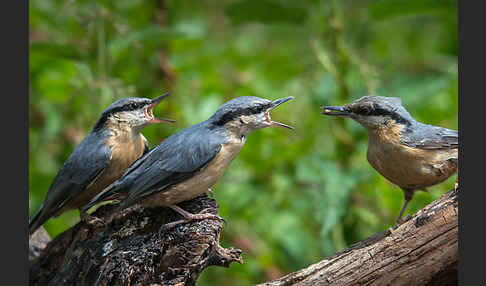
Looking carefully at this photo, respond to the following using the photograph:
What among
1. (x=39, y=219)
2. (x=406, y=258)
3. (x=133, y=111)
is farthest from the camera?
(x=39, y=219)

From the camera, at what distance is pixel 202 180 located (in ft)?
8.38

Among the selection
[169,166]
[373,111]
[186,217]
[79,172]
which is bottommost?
[186,217]

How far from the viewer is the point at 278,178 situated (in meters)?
4.15

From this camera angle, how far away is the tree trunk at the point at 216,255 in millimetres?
2344

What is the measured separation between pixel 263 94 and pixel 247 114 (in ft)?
6.85

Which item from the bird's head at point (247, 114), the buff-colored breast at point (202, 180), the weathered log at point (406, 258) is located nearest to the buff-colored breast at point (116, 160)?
the buff-colored breast at point (202, 180)

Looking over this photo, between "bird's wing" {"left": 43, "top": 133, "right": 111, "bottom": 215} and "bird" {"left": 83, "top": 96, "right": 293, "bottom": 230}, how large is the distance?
1.01 feet

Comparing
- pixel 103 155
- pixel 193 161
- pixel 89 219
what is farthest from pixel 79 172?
pixel 193 161

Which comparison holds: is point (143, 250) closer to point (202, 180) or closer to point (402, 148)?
point (202, 180)

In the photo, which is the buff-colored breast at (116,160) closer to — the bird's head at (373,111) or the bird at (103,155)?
the bird at (103,155)

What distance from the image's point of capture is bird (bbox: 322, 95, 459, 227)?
8.50ft

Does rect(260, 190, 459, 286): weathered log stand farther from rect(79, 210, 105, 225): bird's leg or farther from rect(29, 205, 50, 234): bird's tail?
rect(29, 205, 50, 234): bird's tail
